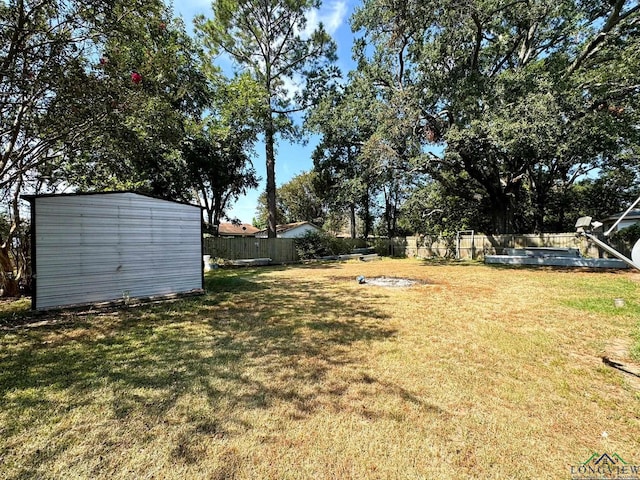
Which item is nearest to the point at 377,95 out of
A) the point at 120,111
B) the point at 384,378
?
the point at 120,111

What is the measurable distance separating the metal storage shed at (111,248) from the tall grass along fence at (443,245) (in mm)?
7639

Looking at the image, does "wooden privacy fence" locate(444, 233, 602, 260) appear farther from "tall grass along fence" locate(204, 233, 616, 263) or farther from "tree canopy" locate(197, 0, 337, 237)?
"tree canopy" locate(197, 0, 337, 237)

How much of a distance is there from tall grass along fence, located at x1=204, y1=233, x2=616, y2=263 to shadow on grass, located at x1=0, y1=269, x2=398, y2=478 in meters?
9.31

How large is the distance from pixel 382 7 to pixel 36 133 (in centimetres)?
1211

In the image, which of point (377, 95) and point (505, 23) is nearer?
point (505, 23)

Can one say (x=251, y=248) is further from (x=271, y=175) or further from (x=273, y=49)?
(x=273, y=49)

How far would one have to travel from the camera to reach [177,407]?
2.30m

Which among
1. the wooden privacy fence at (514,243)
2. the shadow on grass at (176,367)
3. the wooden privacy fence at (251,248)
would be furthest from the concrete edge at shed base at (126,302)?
the wooden privacy fence at (514,243)

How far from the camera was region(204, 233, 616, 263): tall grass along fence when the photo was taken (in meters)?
13.4

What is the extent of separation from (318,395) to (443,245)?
16926 mm

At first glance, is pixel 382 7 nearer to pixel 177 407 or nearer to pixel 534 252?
pixel 534 252

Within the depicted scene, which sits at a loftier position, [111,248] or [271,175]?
[271,175]

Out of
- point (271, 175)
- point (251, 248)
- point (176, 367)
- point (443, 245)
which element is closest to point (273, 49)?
point (271, 175)

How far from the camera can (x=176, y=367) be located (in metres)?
3.05
